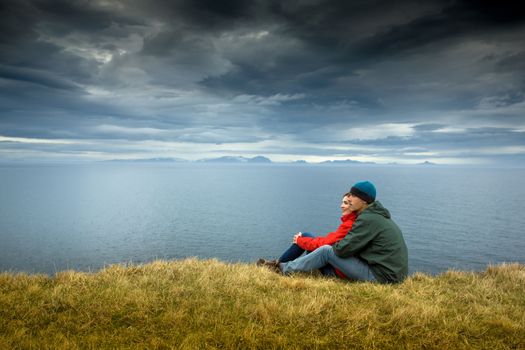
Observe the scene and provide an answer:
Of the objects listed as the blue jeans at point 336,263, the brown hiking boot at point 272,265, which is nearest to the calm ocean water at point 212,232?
the brown hiking boot at point 272,265

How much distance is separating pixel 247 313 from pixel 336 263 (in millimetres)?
3325

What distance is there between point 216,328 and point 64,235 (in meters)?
58.6

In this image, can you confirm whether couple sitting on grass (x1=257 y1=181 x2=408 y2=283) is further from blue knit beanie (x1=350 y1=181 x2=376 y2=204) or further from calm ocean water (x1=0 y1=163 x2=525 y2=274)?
calm ocean water (x1=0 y1=163 x2=525 y2=274)

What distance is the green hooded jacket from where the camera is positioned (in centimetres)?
832

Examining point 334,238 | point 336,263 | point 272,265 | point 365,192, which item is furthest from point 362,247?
point 272,265

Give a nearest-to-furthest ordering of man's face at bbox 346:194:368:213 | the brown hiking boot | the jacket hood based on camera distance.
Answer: the jacket hood, man's face at bbox 346:194:368:213, the brown hiking boot

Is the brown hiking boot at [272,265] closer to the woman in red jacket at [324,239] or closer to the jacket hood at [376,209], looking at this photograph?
the woman in red jacket at [324,239]

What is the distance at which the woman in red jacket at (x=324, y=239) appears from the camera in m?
9.09

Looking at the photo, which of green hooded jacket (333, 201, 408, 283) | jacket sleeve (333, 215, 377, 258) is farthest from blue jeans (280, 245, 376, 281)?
jacket sleeve (333, 215, 377, 258)

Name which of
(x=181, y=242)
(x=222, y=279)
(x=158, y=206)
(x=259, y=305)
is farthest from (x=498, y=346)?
(x=158, y=206)

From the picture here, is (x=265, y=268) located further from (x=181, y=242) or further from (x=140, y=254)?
(x=181, y=242)

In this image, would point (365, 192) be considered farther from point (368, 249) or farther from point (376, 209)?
point (368, 249)

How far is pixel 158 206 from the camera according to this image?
92250 millimetres

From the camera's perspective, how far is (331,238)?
363 inches
